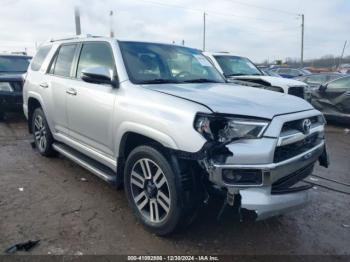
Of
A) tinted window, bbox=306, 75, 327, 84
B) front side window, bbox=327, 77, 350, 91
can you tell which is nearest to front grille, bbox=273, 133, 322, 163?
front side window, bbox=327, 77, 350, 91

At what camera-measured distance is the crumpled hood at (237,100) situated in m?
3.08

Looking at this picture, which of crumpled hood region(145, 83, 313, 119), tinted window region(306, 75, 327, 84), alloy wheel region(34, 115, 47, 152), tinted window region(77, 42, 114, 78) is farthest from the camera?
tinted window region(306, 75, 327, 84)

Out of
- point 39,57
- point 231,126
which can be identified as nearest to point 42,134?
point 39,57

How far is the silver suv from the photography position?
116 inches

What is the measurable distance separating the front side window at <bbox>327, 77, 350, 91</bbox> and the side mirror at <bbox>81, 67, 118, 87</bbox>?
7.72 metres

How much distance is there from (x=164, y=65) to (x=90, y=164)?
1477mm

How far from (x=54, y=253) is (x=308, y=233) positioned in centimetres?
244

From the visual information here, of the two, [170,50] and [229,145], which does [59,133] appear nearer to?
[170,50]

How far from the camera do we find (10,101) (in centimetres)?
903

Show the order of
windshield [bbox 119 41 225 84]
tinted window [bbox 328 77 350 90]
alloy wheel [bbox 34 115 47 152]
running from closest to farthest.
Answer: windshield [bbox 119 41 225 84] → alloy wheel [bbox 34 115 47 152] → tinted window [bbox 328 77 350 90]

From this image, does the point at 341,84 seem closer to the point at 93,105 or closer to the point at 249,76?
the point at 249,76

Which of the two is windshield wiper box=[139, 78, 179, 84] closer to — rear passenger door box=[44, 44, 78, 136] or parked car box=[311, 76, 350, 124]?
rear passenger door box=[44, 44, 78, 136]

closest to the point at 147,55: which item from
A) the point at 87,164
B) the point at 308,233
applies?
the point at 87,164

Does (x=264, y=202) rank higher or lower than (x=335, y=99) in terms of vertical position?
lower
